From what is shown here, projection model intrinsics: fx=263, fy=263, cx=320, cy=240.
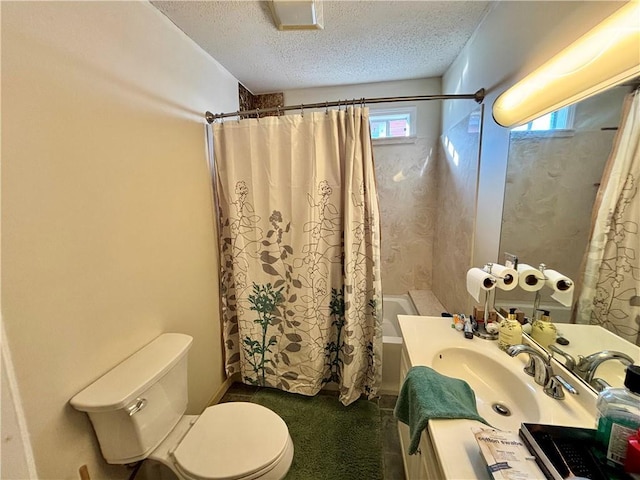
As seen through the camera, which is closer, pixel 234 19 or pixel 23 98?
pixel 23 98

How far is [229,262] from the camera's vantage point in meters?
1.94

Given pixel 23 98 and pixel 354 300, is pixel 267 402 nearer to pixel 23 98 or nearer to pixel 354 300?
pixel 354 300

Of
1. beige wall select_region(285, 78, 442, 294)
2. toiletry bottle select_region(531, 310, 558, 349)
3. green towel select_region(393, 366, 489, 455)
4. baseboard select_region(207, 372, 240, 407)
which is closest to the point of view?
green towel select_region(393, 366, 489, 455)

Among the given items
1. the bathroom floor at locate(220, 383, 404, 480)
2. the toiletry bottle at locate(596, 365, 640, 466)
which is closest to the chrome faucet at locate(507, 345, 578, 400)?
the toiletry bottle at locate(596, 365, 640, 466)

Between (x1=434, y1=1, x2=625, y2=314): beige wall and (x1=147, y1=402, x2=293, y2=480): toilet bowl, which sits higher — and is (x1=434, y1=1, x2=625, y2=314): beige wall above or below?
above

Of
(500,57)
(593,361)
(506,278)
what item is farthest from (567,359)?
(500,57)

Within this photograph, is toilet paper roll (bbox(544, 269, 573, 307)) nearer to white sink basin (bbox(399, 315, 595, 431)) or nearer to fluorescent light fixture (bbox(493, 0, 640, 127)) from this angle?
white sink basin (bbox(399, 315, 595, 431))

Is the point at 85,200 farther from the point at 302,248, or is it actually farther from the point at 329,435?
the point at 329,435

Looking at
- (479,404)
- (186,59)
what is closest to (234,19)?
(186,59)

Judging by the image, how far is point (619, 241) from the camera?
30.2 inches

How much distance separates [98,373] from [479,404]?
1480mm

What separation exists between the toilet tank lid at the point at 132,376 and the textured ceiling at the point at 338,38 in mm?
1716

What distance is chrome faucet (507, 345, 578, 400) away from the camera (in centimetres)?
85

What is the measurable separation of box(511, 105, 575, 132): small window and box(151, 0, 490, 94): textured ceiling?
2.66ft
